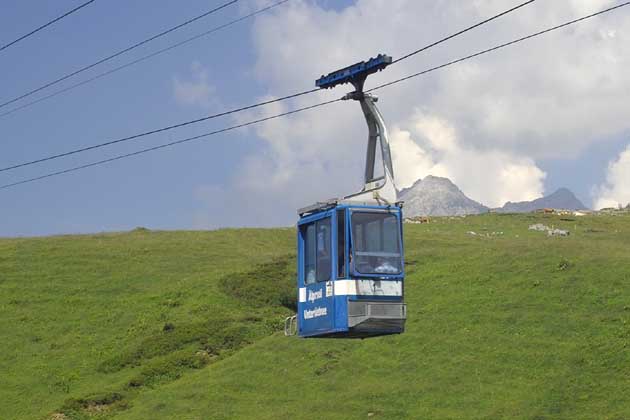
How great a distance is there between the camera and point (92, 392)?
166 feet

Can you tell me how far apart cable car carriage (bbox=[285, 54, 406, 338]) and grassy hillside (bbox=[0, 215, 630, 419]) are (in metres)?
14.2

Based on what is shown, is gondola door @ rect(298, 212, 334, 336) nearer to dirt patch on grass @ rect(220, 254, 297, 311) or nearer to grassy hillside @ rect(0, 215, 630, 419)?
grassy hillside @ rect(0, 215, 630, 419)

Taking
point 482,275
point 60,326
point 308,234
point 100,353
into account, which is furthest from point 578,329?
point 60,326

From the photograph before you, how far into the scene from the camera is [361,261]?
2777cm

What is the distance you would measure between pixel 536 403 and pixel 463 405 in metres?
3.08

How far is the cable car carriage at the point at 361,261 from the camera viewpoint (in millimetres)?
27781

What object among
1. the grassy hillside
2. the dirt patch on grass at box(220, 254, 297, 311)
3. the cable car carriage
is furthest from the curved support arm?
the dirt patch on grass at box(220, 254, 297, 311)

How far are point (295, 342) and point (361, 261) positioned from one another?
29.2 metres

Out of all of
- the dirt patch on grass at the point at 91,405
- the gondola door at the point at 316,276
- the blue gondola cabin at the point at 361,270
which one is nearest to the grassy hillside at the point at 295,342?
the dirt patch on grass at the point at 91,405

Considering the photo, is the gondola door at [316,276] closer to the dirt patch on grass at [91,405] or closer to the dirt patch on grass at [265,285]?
the dirt patch on grass at [91,405]

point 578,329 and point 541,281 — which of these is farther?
point 541,281

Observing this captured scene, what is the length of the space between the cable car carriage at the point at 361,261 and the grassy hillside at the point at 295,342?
1418 centimetres

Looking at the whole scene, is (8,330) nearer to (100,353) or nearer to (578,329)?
(100,353)

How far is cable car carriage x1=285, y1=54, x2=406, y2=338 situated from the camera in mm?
27781
